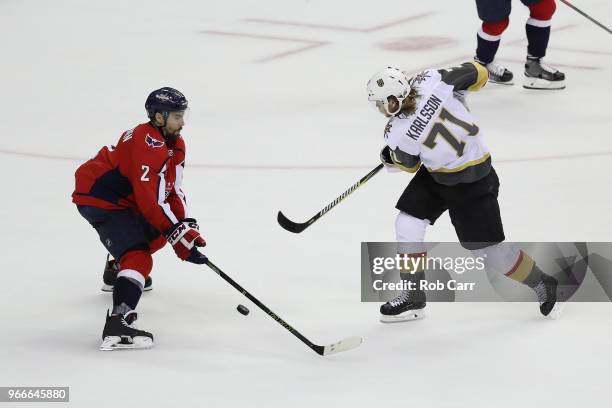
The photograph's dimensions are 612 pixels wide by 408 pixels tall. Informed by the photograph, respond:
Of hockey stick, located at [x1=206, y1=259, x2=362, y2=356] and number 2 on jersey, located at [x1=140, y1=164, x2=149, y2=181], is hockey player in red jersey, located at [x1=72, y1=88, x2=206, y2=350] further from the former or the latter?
hockey stick, located at [x1=206, y1=259, x2=362, y2=356]

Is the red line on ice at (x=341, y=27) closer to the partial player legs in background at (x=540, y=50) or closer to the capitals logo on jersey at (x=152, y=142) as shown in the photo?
the partial player legs in background at (x=540, y=50)

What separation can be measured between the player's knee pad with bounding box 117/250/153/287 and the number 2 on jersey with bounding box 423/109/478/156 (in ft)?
3.14

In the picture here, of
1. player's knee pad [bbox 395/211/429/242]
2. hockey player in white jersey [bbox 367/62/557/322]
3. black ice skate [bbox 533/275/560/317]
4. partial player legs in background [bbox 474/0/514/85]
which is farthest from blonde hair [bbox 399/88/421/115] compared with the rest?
partial player legs in background [bbox 474/0/514/85]

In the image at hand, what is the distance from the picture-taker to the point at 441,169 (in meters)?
3.95

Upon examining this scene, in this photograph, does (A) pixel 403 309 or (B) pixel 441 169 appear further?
(A) pixel 403 309

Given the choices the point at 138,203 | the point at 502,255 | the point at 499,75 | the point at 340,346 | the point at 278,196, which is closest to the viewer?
the point at 340,346

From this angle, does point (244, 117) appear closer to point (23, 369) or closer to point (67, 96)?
point (67, 96)

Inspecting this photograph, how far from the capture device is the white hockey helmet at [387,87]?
385cm

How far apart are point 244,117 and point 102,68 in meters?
1.43

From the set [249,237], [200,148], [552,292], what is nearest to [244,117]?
[200,148]

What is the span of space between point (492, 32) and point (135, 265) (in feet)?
12.2

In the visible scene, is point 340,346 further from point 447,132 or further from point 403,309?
point 447,132

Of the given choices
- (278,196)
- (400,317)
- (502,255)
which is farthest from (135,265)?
(278,196)

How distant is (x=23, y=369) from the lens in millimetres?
3719
